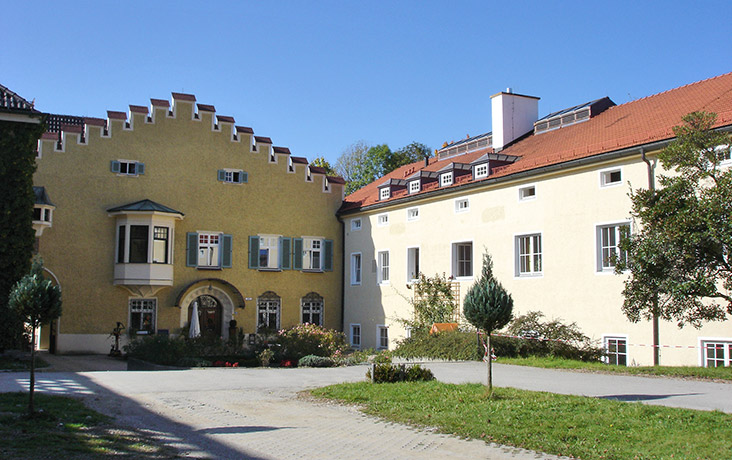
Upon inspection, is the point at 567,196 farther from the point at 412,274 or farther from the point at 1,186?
the point at 1,186

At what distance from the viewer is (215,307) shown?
31219mm

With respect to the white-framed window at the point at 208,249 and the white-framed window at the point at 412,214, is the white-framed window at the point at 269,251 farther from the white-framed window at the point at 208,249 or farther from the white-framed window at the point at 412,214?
the white-framed window at the point at 412,214

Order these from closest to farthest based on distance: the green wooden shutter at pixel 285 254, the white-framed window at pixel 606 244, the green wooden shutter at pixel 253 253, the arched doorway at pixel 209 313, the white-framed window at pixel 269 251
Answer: the white-framed window at pixel 606 244, the arched doorway at pixel 209 313, the green wooden shutter at pixel 253 253, the white-framed window at pixel 269 251, the green wooden shutter at pixel 285 254

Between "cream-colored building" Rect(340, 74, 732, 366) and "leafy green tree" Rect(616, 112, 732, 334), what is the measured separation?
337 cm

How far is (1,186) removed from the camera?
21.7 meters

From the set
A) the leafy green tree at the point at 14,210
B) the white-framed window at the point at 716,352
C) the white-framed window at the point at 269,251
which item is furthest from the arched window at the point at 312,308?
the white-framed window at the point at 716,352

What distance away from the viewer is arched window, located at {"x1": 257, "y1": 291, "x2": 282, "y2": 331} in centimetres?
3147

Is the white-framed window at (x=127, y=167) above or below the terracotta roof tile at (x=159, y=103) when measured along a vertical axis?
below

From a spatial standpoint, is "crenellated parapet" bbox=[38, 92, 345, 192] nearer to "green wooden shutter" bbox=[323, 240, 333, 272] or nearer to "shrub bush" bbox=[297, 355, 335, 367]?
"green wooden shutter" bbox=[323, 240, 333, 272]

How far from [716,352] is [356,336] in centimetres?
1725

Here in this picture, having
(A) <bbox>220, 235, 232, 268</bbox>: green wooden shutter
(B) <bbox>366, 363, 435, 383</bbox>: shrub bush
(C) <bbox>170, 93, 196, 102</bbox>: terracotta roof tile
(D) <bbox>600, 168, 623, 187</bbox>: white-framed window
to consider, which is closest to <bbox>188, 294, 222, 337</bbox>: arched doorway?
(A) <bbox>220, 235, 232, 268</bbox>: green wooden shutter

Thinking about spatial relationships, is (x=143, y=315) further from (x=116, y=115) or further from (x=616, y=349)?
(x=616, y=349)

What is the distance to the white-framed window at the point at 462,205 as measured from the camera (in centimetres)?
2602

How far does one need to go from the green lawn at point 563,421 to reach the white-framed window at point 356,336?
19553 mm
